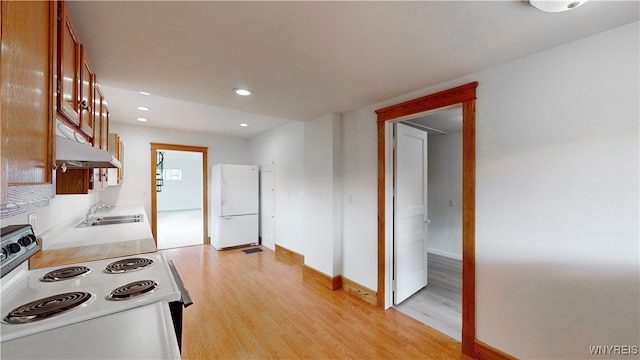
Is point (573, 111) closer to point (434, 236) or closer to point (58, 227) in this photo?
point (434, 236)

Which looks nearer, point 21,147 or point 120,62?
point 21,147

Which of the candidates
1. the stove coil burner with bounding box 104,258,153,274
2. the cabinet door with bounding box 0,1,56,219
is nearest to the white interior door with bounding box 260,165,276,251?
the stove coil burner with bounding box 104,258,153,274

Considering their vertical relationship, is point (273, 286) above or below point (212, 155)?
below

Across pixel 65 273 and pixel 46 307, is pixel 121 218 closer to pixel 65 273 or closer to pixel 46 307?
pixel 65 273

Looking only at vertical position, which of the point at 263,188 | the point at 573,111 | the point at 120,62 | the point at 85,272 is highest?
the point at 120,62

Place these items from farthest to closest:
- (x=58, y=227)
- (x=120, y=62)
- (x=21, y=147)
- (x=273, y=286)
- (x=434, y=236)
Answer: (x=434, y=236), (x=273, y=286), (x=58, y=227), (x=120, y=62), (x=21, y=147)

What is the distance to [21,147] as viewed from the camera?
667 mm

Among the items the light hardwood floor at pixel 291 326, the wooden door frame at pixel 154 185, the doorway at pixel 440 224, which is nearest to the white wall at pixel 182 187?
the wooden door frame at pixel 154 185

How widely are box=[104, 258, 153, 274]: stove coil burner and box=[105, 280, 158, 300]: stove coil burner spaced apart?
0.26 meters

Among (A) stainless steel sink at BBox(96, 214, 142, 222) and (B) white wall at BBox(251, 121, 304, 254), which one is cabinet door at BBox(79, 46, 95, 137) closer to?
(A) stainless steel sink at BBox(96, 214, 142, 222)

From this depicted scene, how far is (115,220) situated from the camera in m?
3.25

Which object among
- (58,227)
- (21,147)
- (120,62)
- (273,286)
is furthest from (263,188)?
(21,147)

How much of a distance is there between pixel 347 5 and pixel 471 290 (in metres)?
2.14

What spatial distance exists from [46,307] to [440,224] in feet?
16.2
